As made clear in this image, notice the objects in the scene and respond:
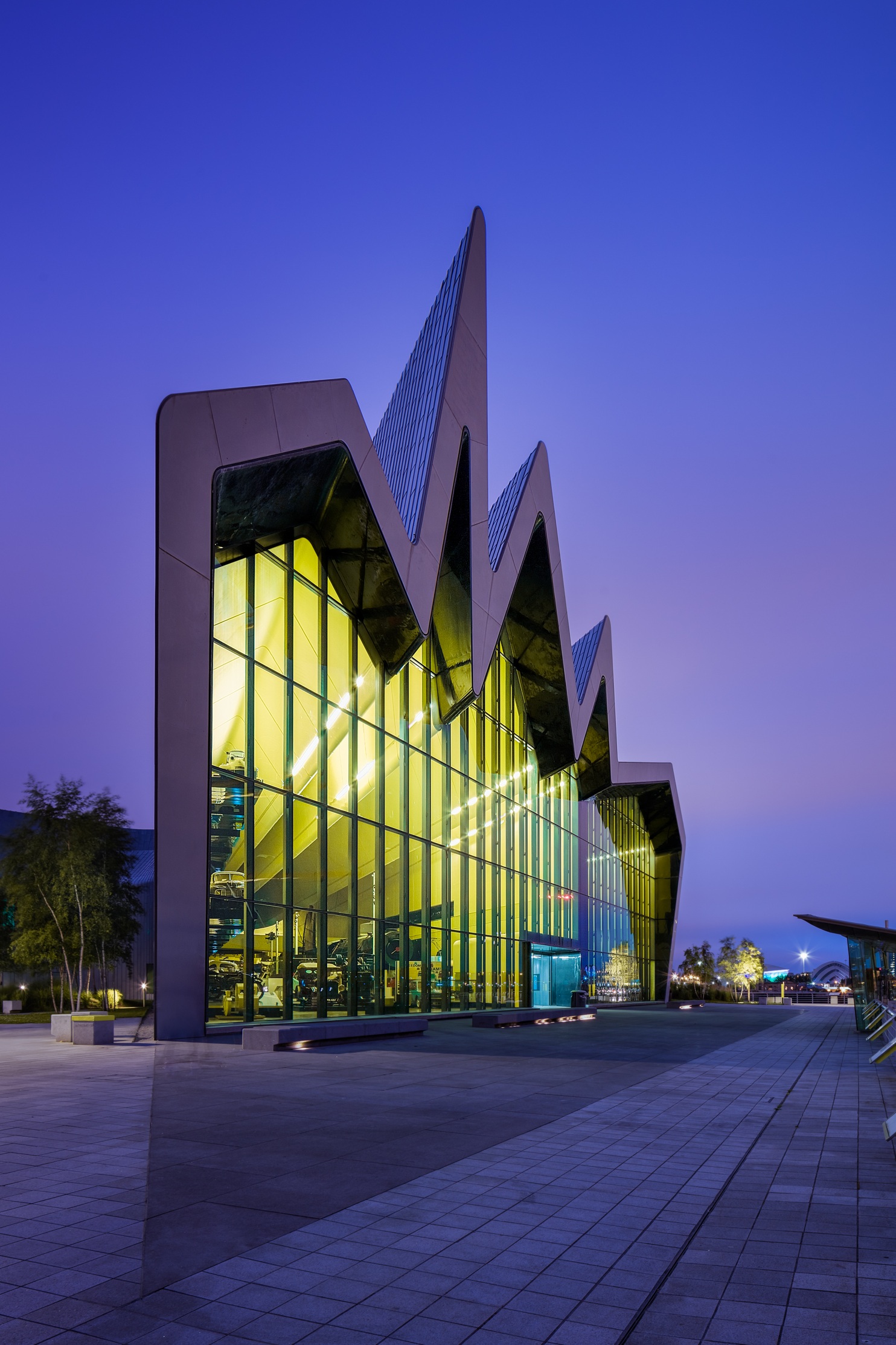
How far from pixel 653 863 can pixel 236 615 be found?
4611cm

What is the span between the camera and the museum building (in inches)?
663

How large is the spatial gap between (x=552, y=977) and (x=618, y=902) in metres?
14.8

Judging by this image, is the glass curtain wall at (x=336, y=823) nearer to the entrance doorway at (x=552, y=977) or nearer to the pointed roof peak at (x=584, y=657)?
the entrance doorway at (x=552, y=977)

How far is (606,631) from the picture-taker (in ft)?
145

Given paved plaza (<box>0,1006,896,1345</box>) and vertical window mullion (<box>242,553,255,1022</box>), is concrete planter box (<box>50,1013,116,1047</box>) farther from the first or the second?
paved plaza (<box>0,1006,896,1345</box>)

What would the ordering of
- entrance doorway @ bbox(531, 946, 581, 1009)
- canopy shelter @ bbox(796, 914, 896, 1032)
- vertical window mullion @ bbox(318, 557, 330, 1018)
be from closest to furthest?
vertical window mullion @ bbox(318, 557, 330, 1018), canopy shelter @ bbox(796, 914, 896, 1032), entrance doorway @ bbox(531, 946, 581, 1009)

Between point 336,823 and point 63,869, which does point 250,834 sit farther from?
point 63,869

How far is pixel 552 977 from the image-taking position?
37.6 meters

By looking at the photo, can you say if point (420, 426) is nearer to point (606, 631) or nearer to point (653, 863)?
point (606, 631)

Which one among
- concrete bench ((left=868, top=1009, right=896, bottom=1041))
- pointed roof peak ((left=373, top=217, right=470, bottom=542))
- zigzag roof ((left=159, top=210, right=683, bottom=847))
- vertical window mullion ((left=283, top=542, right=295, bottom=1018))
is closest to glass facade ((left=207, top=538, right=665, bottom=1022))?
vertical window mullion ((left=283, top=542, right=295, bottom=1018))

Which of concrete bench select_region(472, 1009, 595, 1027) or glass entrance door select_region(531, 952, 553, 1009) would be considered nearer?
concrete bench select_region(472, 1009, 595, 1027)

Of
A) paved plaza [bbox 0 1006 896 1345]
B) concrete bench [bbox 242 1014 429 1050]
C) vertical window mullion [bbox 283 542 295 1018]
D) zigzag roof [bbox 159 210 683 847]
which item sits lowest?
concrete bench [bbox 242 1014 429 1050]

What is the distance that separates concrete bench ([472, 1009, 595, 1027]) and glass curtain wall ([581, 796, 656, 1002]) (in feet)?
37.4

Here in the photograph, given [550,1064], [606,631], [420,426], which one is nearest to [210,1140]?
[550,1064]
